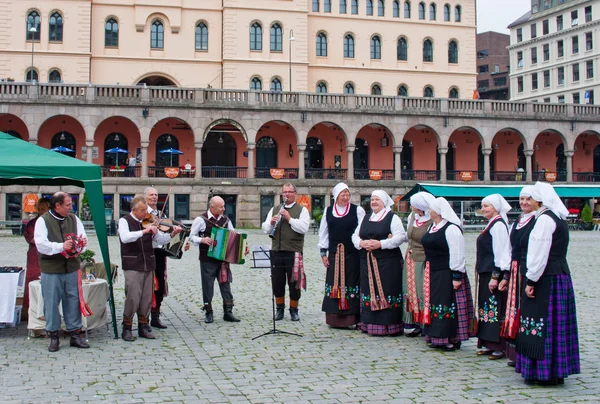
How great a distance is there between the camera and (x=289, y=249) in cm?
1059

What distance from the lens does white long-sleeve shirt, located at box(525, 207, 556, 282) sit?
678 cm

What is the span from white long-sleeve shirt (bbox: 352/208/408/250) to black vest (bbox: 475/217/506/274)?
125 cm

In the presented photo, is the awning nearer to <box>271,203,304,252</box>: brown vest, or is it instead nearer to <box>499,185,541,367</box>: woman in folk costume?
<box>271,203,304,252</box>: brown vest

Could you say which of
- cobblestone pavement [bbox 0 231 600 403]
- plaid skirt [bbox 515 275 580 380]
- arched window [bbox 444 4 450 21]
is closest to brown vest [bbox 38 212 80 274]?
cobblestone pavement [bbox 0 231 600 403]

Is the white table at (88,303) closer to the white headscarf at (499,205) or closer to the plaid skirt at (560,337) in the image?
the white headscarf at (499,205)

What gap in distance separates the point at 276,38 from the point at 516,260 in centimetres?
4271

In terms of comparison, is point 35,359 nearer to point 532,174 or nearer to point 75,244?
point 75,244

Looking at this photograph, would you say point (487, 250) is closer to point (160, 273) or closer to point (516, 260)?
point (516, 260)

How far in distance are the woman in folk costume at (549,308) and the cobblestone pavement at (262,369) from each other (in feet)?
0.84

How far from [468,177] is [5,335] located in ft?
123

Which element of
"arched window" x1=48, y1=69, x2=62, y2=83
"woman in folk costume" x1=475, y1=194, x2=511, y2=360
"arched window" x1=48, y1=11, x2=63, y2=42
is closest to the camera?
"woman in folk costume" x1=475, y1=194, x2=511, y2=360

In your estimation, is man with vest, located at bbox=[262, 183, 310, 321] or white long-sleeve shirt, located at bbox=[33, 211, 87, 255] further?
man with vest, located at bbox=[262, 183, 310, 321]

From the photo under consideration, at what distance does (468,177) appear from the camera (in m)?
43.7

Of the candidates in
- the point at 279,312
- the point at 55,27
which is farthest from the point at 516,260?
the point at 55,27
